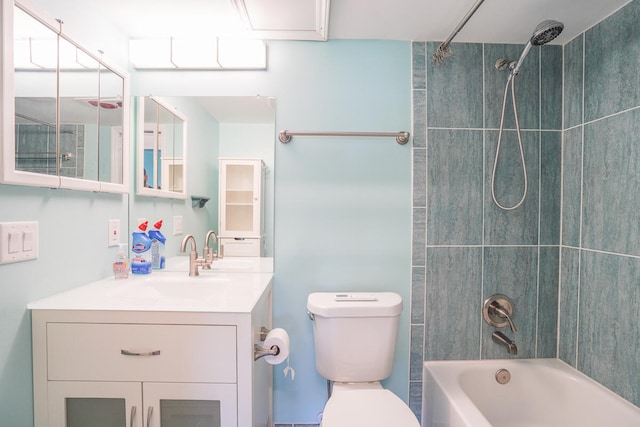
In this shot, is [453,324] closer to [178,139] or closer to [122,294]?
[122,294]

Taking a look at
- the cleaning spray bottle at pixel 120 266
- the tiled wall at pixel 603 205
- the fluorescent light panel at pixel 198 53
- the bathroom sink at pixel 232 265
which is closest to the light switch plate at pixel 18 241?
the cleaning spray bottle at pixel 120 266

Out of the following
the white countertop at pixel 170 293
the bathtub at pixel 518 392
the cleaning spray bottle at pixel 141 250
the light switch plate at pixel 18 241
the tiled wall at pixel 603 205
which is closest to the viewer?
the light switch plate at pixel 18 241

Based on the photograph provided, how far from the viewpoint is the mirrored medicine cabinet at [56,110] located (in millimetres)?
919

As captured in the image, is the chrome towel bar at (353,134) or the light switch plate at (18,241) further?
the chrome towel bar at (353,134)

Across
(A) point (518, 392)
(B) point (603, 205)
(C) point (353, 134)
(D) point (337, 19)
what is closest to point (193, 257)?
(C) point (353, 134)

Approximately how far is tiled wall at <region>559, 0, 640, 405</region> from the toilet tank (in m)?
0.89

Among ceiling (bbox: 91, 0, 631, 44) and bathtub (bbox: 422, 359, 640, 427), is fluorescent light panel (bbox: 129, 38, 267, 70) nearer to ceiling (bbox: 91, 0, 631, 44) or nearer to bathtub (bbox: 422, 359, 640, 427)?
ceiling (bbox: 91, 0, 631, 44)

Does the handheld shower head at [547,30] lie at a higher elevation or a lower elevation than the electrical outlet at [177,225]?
higher

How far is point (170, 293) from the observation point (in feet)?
4.62

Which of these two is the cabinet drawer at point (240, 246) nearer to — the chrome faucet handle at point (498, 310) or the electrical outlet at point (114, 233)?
the electrical outlet at point (114, 233)

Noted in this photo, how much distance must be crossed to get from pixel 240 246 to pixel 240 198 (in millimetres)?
247

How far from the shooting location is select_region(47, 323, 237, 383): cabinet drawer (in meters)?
0.98

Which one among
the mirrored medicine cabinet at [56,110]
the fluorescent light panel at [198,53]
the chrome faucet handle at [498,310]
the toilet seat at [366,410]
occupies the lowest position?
the toilet seat at [366,410]

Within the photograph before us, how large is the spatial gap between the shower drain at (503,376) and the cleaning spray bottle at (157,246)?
1801 millimetres
